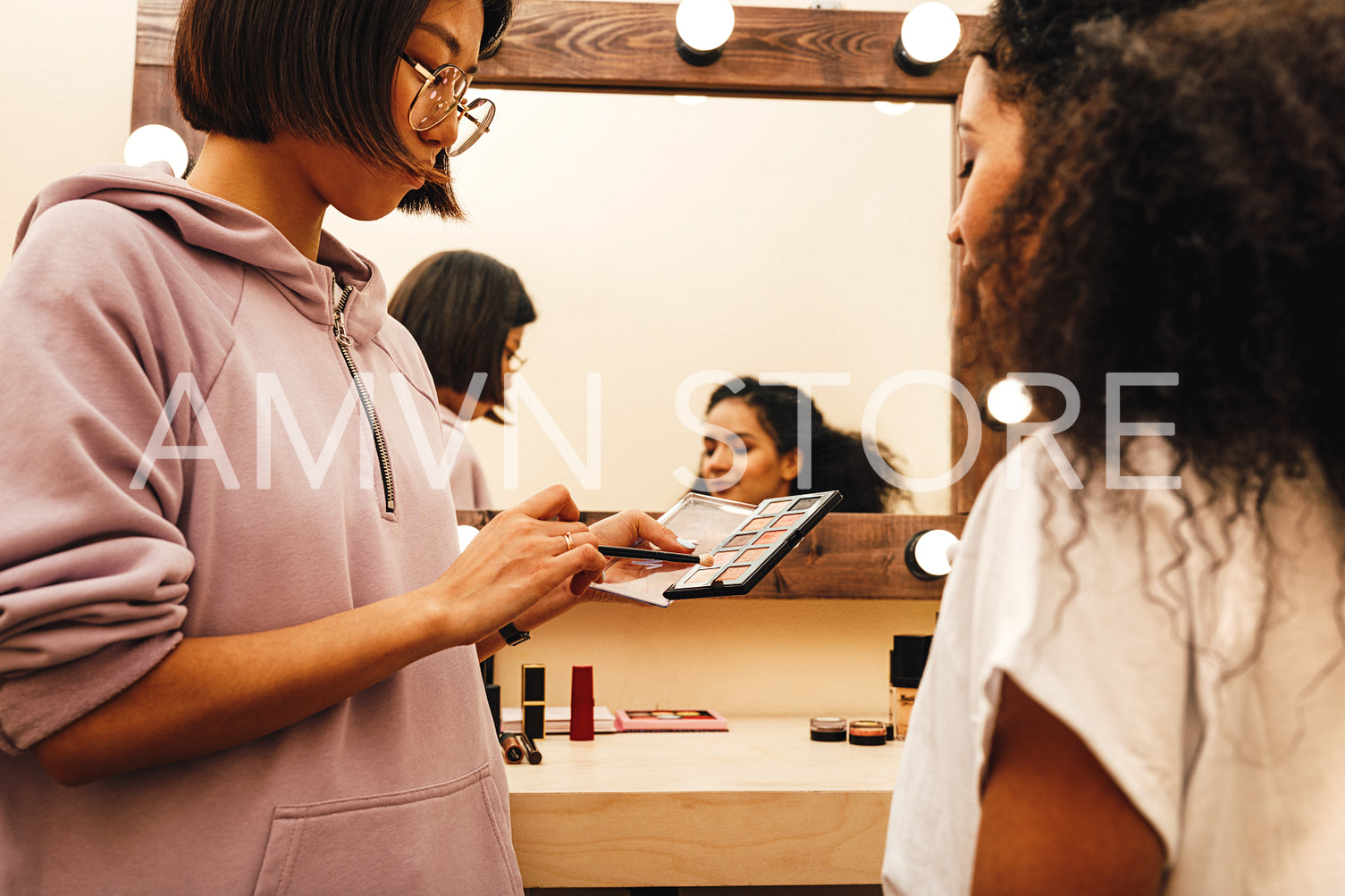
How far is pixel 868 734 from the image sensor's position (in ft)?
3.44

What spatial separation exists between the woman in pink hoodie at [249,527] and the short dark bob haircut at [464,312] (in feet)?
1.47

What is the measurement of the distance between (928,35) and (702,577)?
817 mm

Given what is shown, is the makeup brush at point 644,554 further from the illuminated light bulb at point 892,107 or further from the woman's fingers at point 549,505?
the illuminated light bulb at point 892,107

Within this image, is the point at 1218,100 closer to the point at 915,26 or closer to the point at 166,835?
the point at 166,835

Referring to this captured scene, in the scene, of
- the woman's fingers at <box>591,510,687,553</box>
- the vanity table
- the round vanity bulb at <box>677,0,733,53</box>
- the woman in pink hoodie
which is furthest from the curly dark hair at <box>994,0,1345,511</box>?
the round vanity bulb at <box>677,0,733,53</box>

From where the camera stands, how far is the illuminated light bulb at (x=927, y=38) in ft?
3.92

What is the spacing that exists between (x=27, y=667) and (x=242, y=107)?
345mm

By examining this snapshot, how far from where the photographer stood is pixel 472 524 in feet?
3.68

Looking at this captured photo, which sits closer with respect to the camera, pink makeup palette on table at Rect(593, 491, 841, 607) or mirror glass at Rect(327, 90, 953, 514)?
pink makeup palette on table at Rect(593, 491, 841, 607)

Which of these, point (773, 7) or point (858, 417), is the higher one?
point (773, 7)

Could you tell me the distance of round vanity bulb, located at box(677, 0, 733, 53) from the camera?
1.17 meters

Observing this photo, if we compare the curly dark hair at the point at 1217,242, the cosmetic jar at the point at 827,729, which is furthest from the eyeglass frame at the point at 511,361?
the curly dark hair at the point at 1217,242

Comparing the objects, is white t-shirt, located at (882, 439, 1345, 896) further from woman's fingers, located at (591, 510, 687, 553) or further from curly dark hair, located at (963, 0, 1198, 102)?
woman's fingers, located at (591, 510, 687, 553)

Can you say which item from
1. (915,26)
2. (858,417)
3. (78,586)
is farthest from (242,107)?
(915,26)
